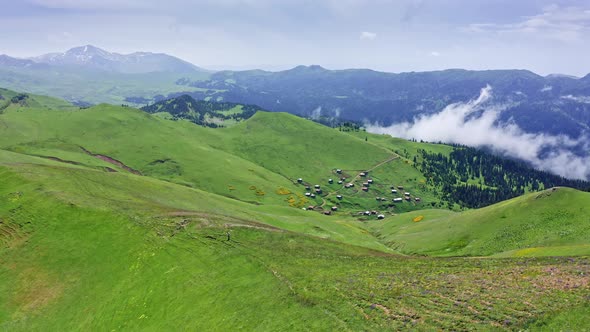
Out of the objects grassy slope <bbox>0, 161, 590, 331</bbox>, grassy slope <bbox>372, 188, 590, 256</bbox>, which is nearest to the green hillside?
grassy slope <bbox>0, 161, 590, 331</bbox>

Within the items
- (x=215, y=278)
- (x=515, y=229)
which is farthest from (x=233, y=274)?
(x=515, y=229)

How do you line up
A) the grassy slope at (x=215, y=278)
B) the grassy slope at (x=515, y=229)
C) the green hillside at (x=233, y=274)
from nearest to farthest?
the green hillside at (x=233, y=274) < the grassy slope at (x=215, y=278) < the grassy slope at (x=515, y=229)

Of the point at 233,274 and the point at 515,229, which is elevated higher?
the point at 233,274

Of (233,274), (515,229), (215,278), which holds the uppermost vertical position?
(233,274)

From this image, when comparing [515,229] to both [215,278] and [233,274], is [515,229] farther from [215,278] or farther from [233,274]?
[215,278]

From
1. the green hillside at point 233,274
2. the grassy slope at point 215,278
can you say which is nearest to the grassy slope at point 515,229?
the green hillside at point 233,274

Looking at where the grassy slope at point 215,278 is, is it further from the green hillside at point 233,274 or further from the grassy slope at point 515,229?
the grassy slope at point 515,229

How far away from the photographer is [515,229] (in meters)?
93.2

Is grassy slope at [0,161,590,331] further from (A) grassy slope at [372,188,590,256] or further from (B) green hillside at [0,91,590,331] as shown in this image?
(A) grassy slope at [372,188,590,256]

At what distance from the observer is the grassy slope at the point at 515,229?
82.1 meters

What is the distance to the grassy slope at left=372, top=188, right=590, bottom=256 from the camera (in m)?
82.1

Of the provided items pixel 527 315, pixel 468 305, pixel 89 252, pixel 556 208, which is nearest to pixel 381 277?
pixel 468 305

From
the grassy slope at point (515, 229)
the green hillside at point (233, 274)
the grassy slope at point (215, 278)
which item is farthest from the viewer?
the grassy slope at point (515, 229)

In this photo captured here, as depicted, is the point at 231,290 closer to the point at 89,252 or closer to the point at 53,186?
the point at 89,252
